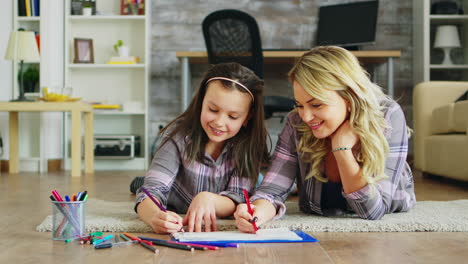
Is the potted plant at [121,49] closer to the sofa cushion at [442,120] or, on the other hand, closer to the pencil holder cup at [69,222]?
the sofa cushion at [442,120]

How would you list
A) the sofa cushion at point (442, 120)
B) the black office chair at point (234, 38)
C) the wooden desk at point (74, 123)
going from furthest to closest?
the wooden desk at point (74, 123) → the black office chair at point (234, 38) → the sofa cushion at point (442, 120)

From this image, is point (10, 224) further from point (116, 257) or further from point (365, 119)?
point (365, 119)

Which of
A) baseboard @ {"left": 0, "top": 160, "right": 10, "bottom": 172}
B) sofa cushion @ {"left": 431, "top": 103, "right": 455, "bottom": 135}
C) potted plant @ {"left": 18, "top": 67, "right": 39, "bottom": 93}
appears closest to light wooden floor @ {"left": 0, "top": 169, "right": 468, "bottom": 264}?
sofa cushion @ {"left": 431, "top": 103, "right": 455, "bottom": 135}

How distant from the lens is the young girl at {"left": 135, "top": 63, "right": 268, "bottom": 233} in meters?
1.35

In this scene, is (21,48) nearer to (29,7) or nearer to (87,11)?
(29,7)

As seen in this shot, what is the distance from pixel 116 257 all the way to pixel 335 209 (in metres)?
0.74

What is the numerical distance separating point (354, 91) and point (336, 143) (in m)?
0.14

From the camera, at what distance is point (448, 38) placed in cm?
378

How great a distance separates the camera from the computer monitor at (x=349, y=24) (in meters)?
3.78

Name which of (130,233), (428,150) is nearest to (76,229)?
(130,233)

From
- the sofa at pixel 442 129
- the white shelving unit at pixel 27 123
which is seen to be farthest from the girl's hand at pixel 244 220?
the white shelving unit at pixel 27 123

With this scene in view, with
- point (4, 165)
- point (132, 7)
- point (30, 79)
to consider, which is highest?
point (132, 7)

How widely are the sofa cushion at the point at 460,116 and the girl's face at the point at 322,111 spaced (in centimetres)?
148

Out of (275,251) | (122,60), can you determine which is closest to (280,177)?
(275,251)
